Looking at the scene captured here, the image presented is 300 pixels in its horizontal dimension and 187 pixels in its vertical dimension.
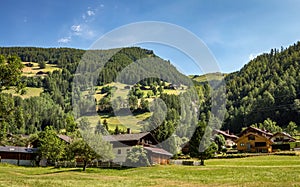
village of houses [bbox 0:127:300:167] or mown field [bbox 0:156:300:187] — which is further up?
village of houses [bbox 0:127:300:167]

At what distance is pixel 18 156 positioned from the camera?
294ft

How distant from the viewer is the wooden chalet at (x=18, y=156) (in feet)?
287

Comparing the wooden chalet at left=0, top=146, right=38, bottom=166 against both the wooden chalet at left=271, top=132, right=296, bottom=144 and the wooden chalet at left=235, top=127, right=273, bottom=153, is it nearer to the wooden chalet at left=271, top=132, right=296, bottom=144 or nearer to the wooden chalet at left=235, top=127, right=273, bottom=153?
the wooden chalet at left=235, top=127, right=273, bottom=153

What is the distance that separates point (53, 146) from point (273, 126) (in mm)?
98167

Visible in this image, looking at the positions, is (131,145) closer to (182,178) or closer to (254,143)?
(182,178)

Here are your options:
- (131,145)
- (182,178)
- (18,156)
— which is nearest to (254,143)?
(131,145)

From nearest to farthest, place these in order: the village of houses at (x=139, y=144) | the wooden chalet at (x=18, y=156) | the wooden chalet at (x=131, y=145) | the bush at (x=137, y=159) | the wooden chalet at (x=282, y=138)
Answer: the bush at (x=137, y=159), the village of houses at (x=139, y=144), the wooden chalet at (x=131, y=145), the wooden chalet at (x=18, y=156), the wooden chalet at (x=282, y=138)

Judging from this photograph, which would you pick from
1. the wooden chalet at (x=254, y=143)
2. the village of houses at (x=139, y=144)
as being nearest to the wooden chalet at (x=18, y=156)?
the village of houses at (x=139, y=144)

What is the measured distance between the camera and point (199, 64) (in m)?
46.4

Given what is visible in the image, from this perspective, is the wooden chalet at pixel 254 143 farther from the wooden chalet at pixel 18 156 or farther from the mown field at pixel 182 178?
the wooden chalet at pixel 18 156

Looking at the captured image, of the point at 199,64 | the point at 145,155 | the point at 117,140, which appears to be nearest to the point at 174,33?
the point at 199,64

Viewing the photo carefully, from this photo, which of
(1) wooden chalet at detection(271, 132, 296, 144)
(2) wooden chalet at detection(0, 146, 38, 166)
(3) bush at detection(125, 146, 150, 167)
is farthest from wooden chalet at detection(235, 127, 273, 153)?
(2) wooden chalet at detection(0, 146, 38, 166)

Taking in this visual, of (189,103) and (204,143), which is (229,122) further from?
(204,143)

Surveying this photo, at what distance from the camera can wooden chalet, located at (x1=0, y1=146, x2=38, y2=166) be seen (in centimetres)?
8738
